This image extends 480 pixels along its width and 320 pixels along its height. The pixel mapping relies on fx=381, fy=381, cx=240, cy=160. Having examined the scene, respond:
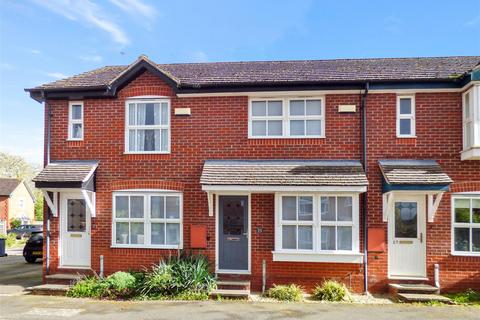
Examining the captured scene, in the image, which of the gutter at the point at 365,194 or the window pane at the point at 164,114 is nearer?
the gutter at the point at 365,194

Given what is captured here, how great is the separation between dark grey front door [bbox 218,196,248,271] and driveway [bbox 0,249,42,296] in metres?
5.52

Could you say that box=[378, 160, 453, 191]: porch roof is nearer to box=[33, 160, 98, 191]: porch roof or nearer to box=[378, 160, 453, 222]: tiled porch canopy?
box=[378, 160, 453, 222]: tiled porch canopy

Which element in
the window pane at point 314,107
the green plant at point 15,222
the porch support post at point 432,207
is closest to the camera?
the porch support post at point 432,207

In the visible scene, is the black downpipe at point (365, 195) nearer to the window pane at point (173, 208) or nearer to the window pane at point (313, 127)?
the window pane at point (313, 127)

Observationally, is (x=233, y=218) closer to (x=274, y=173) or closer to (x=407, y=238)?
(x=274, y=173)

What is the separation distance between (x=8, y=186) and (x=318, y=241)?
123 ft

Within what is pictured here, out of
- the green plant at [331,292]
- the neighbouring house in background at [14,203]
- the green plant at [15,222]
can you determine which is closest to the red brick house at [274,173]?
the green plant at [331,292]

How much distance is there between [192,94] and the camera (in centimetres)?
1051

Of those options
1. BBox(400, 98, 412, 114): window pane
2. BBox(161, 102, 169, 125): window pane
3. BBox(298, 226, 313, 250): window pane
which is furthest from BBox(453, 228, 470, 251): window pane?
BBox(161, 102, 169, 125): window pane

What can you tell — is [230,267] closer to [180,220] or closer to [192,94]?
[180,220]

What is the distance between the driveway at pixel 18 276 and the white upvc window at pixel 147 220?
299 centimetres

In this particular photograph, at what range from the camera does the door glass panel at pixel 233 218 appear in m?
10.3

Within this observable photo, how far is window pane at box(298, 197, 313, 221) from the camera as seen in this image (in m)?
9.95

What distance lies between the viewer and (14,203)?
40.8 metres
